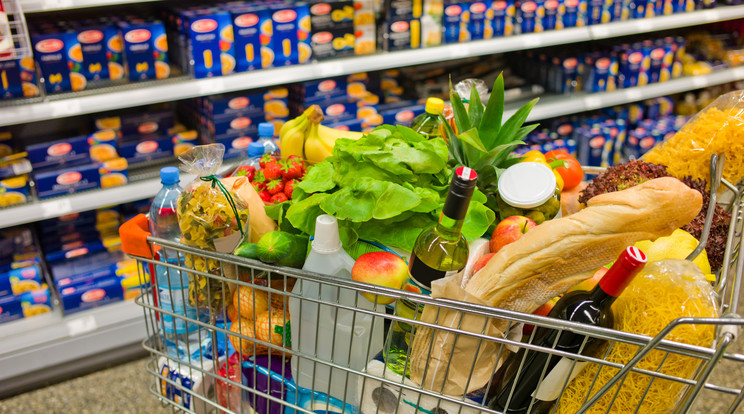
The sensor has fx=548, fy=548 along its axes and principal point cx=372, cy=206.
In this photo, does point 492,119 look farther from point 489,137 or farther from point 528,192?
point 528,192

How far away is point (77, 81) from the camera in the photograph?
2.06 metres

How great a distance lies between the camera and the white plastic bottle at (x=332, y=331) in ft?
3.17

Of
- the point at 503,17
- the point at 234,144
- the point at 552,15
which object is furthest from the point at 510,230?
the point at 552,15

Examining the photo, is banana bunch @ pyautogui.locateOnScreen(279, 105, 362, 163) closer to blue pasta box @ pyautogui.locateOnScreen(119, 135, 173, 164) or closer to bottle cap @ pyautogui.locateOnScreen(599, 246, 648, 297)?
bottle cap @ pyautogui.locateOnScreen(599, 246, 648, 297)

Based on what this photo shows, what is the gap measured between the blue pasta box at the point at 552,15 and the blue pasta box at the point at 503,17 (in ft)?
0.56

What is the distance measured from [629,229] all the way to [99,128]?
208cm

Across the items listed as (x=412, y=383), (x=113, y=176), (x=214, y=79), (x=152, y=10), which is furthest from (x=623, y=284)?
(x=152, y=10)

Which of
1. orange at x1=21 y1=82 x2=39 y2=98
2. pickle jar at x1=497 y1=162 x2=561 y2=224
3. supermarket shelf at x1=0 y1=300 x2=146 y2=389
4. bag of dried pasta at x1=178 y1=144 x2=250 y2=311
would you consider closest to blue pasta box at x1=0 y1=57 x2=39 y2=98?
orange at x1=21 y1=82 x2=39 y2=98

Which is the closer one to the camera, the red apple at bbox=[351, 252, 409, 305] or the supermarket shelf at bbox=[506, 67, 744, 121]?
the red apple at bbox=[351, 252, 409, 305]

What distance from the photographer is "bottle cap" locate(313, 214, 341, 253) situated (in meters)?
0.91

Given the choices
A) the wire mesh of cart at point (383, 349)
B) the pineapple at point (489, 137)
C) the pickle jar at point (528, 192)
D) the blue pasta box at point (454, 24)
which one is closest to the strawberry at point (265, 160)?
the wire mesh of cart at point (383, 349)

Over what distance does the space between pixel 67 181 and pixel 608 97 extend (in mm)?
2754

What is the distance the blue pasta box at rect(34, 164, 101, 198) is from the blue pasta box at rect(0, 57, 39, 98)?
0.31 meters

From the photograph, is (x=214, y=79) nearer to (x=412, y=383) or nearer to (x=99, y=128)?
(x=99, y=128)
